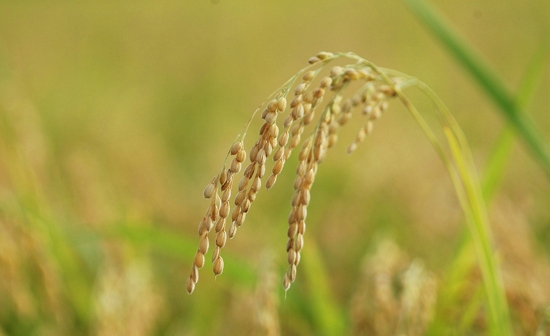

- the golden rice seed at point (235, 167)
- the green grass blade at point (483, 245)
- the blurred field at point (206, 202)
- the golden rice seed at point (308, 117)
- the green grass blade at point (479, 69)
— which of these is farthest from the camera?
the blurred field at point (206, 202)

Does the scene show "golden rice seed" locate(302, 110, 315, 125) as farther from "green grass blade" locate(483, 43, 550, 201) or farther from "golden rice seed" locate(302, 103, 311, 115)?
"green grass blade" locate(483, 43, 550, 201)

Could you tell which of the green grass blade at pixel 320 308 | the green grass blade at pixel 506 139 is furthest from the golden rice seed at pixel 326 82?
the green grass blade at pixel 320 308

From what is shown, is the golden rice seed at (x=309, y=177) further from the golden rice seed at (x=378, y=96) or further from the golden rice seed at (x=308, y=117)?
the golden rice seed at (x=378, y=96)

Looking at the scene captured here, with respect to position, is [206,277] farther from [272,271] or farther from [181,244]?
[272,271]

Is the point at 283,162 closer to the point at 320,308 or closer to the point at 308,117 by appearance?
the point at 308,117

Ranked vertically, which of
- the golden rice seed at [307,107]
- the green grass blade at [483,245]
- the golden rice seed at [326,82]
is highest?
the golden rice seed at [326,82]

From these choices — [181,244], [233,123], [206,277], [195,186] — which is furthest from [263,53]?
[181,244]

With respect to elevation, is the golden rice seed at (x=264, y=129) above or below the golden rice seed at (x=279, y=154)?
above

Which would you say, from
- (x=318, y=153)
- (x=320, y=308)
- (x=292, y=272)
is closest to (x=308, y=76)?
(x=318, y=153)
